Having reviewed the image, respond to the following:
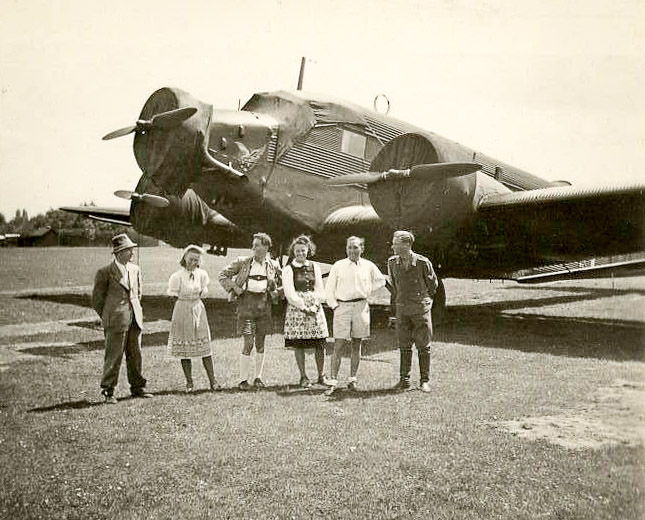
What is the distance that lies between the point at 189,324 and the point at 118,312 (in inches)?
26.8

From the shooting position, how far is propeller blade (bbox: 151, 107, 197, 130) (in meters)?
7.50

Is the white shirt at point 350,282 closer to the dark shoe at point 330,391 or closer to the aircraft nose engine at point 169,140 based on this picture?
the dark shoe at point 330,391

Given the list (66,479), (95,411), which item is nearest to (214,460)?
(66,479)

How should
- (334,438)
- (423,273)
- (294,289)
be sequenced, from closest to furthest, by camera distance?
(334,438) → (294,289) → (423,273)

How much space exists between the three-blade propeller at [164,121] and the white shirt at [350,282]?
3058 millimetres

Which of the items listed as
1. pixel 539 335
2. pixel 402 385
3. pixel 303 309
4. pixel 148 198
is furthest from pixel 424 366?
pixel 148 198

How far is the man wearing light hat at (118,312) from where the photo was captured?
5.30 meters

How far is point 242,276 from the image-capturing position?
19.7ft

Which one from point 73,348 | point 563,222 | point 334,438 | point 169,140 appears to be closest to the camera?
point 334,438

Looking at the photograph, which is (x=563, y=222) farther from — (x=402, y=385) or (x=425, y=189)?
(x=402, y=385)

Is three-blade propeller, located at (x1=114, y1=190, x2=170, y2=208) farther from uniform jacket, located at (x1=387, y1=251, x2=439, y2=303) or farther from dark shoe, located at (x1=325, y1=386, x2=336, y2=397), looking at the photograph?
dark shoe, located at (x1=325, y1=386, x2=336, y2=397)

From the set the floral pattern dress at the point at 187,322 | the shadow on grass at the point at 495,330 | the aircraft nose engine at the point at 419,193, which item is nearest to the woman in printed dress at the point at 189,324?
the floral pattern dress at the point at 187,322

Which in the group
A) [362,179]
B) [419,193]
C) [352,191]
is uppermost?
[352,191]

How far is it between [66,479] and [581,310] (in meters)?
11.7
